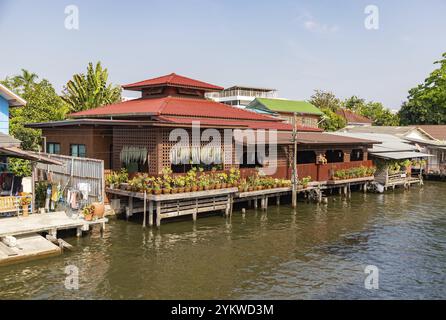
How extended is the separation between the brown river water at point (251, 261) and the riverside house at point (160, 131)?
349cm

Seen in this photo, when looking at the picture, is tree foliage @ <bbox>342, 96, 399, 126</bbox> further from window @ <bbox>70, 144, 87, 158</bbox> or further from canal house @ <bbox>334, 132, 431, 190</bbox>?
window @ <bbox>70, 144, 87, 158</bbox>

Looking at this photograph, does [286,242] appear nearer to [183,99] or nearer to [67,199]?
[67,199]

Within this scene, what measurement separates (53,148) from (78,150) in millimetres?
3238

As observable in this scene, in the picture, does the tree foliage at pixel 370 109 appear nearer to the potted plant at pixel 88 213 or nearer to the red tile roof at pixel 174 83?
the red tile roof at pixel 174 83

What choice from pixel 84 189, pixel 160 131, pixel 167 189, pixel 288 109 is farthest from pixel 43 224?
pixel 288 109

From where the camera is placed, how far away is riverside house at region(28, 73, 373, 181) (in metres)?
21.1

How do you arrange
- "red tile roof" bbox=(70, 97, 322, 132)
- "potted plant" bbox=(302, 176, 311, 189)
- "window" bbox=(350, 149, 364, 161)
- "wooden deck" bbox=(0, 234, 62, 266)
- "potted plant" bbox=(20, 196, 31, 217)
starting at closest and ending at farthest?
"wooden deck" bbox=(0, 234, 62, 266)
"potted plant" bbox=(20, 196, 31, 217)
"red tile roof" bbox=(70, 97, 322, 132)
"potted plant" bbox=(302, 176, 311, 189)
"window" bbox=(350, 149, 364, 161)

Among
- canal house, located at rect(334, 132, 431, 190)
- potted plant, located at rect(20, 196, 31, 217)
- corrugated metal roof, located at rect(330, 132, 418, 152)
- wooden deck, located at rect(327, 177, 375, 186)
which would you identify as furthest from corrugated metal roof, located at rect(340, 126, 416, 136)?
potted plant, located at rect(20, 196, 31, 217)

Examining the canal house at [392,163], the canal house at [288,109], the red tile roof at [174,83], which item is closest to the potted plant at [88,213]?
the red tile roof at [174,83]

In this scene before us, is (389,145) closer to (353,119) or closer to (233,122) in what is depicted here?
(233,122)

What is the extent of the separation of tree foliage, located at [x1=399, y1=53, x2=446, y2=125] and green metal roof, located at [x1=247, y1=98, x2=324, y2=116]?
14035 millimetres
